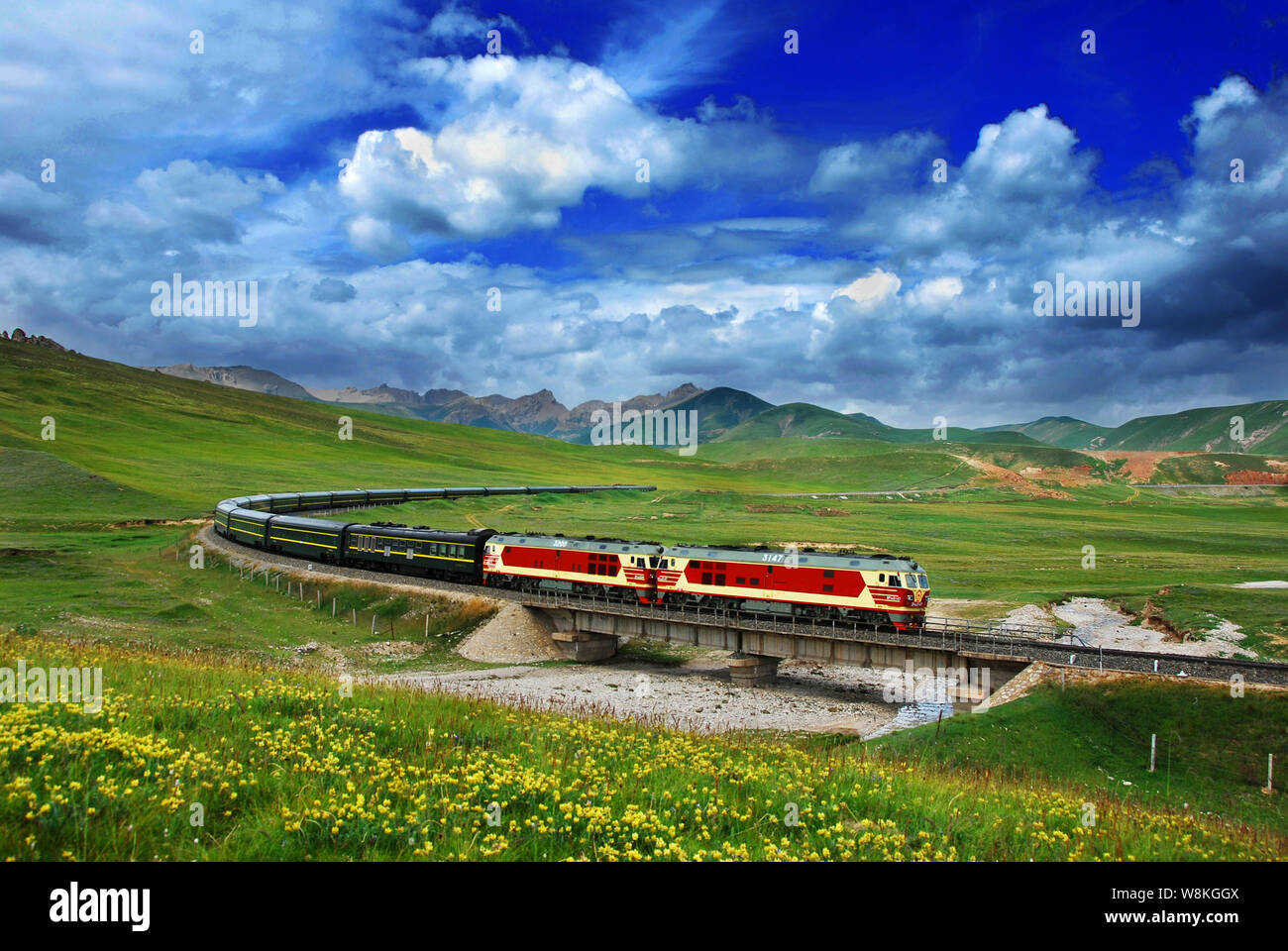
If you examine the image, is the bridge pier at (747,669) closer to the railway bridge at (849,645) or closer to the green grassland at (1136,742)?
the railway bridge at (849,645)

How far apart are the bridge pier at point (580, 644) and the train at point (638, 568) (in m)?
3.69

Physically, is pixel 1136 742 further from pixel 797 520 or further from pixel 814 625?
pixel 797 520

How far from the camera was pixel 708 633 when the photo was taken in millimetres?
53344

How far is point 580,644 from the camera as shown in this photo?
5831cm

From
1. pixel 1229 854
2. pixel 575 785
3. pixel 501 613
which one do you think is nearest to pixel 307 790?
pixel 575 785

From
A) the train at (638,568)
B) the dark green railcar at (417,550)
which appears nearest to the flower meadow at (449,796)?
the train at (638,568)

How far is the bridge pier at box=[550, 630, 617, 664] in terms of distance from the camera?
58.2 meters

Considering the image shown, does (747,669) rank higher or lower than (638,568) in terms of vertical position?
lower

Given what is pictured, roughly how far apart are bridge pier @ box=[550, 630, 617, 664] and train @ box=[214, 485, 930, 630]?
369cm

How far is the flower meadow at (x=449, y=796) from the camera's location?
931 centimetres

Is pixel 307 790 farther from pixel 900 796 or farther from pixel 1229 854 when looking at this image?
pixel 1229 854

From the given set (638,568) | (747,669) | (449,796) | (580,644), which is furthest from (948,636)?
(449,796)

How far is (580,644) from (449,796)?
4747 centimetres
